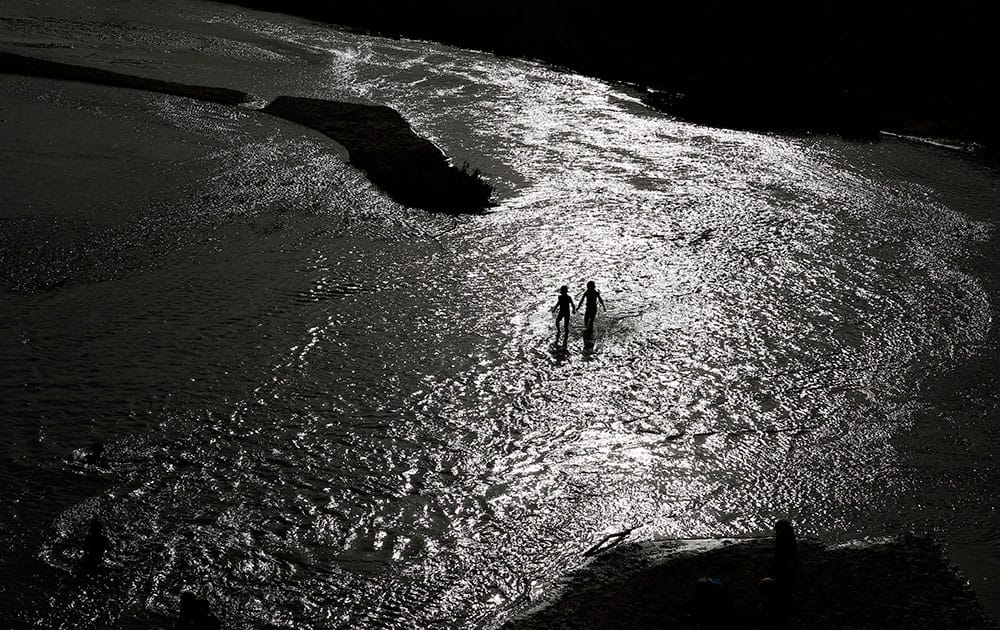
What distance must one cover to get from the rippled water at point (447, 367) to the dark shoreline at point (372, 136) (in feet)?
5.96

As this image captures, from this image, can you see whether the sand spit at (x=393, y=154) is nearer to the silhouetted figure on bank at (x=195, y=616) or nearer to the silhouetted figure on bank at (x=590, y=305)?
the silhouetted figure on bank at (x=590, y=305)

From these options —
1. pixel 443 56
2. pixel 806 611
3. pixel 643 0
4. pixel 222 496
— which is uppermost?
pixel 643 0

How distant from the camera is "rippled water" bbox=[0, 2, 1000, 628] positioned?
71.0 ft

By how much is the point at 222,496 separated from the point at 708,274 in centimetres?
2523

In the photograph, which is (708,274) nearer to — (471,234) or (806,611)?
(471,234)

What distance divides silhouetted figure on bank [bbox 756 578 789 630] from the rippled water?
16.5ft

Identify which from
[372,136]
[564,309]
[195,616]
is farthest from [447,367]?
[372,136]

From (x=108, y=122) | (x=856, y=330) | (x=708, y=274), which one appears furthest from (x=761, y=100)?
(x=108, y=122)

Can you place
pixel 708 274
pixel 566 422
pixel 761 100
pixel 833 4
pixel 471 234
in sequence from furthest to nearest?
pixel 833 4, pixel 761 100, pixel 471 234, pixel 708 274, pixel 566 422

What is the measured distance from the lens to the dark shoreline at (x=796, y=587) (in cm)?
1862

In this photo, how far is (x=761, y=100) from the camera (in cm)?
7750

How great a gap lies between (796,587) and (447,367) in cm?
1487

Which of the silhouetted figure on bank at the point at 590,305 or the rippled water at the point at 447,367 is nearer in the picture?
the rippled water at the point at 447,367

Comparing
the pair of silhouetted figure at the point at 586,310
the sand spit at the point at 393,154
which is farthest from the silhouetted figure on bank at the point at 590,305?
the sand spit at the point at 393,154
